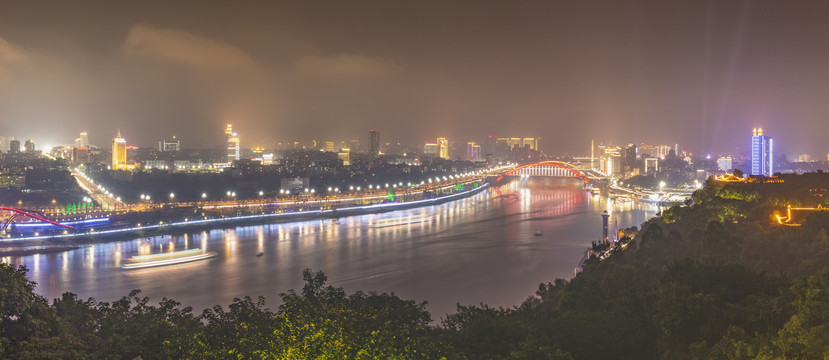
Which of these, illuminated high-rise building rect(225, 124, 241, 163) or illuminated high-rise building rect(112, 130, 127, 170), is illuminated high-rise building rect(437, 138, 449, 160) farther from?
illuminated high-rise building rect(112, 130, 127, 170)

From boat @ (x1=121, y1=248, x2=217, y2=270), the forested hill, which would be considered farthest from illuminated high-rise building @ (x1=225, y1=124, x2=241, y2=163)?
the forested hill

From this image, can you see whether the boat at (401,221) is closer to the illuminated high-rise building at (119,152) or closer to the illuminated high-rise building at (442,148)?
the illuminated high-rise building at (119,152)

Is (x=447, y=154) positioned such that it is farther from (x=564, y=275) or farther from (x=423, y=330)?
(x=423, y=330)

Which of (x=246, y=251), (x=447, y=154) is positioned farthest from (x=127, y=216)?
(x=447, y=154)

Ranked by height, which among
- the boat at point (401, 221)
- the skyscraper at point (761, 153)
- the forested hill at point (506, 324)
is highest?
the skyscraper at point (761, 153)

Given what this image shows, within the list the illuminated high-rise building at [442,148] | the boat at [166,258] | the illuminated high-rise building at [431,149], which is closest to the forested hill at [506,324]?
the boat at [166,258]
